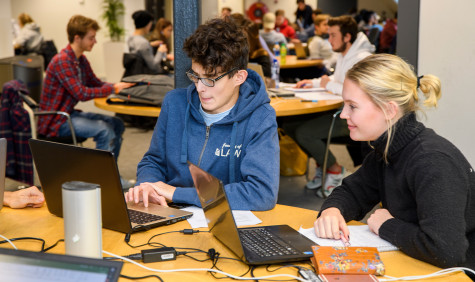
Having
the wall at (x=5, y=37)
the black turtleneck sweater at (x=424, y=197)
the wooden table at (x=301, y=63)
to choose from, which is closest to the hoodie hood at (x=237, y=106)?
the black turtleneck sweater at (x=424, y=197)

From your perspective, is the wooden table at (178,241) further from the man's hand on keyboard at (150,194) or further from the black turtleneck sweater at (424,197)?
the man's hand on keyboard at (150,194)

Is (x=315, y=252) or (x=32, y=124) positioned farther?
(x=32, y=124)

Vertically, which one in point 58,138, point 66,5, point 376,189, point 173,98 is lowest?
point 58,138

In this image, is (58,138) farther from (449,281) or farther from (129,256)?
(449,281)

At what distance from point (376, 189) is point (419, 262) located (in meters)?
0.45

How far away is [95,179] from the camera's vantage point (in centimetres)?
157

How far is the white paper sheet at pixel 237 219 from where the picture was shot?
181cm

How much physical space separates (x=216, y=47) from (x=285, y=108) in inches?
74.4

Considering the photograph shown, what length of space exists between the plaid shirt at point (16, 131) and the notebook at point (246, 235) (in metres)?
2.45

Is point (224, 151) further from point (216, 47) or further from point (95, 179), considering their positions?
point (95, 179)

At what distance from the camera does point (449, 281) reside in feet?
4.66

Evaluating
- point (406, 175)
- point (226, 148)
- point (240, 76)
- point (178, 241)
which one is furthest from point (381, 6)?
point (178, 241)

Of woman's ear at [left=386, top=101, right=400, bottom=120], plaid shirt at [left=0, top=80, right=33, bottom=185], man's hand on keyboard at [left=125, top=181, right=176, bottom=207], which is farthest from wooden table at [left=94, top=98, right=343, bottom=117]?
woman's ear at [left=386, top=101, right=400, bottom=120]

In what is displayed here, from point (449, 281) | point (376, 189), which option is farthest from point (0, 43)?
point (449, 281)
